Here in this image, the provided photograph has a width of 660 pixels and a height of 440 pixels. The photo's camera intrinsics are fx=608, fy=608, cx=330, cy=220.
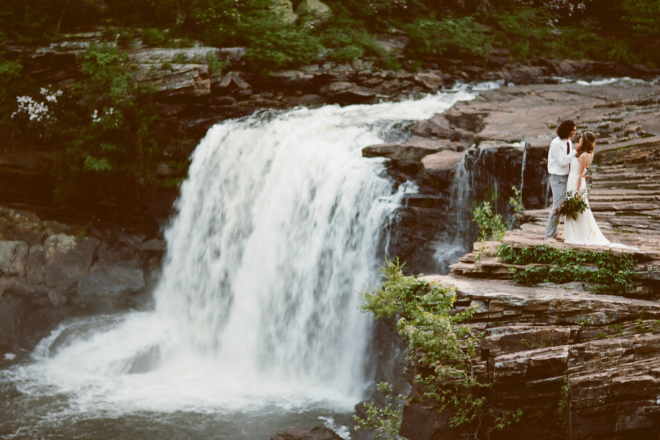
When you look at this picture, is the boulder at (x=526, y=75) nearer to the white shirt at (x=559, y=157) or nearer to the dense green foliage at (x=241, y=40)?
the dense green foliage at (x=241, y=40)

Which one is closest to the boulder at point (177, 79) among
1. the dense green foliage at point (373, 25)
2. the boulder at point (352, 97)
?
the dense green foliage at point (373, 25)

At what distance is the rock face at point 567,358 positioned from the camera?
5.71m

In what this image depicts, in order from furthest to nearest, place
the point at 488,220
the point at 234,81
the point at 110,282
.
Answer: the point at 234,81 → the point at 110,282 → the point at 488,220

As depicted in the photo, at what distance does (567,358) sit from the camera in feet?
19.6

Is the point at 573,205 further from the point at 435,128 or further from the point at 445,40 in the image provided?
the point at 445,40

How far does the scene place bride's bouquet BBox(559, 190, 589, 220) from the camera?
7363mm

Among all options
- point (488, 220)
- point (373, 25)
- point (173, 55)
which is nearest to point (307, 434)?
point (488, 220)

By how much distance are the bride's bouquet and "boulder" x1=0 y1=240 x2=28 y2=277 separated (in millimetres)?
13391

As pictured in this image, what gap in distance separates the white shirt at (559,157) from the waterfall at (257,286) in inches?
152

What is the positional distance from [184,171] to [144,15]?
6177mm

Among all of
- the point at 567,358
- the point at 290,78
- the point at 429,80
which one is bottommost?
the point at 567,358

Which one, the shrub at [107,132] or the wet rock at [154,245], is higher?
the shrub at [107,132]

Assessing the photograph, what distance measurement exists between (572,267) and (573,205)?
3.28 feet

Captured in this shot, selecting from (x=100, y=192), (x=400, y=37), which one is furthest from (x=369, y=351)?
(x=400, y=37)
